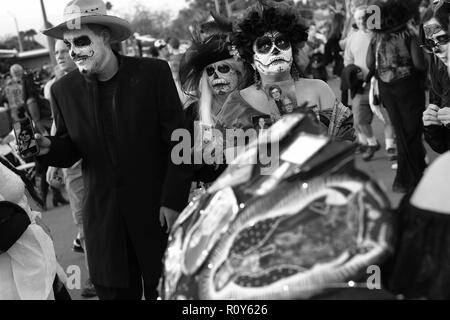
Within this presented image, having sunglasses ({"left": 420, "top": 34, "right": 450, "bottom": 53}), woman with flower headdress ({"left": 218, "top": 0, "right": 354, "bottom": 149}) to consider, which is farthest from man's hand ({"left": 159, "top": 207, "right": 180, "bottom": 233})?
sunglasses ({"left": 420, "top": 34, "right": 450, "bottom": 53})

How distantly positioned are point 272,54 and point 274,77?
0.37ft

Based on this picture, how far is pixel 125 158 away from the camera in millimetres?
3127

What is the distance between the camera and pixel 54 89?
10.8 ft

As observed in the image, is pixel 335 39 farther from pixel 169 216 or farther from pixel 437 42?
pixel 169 216

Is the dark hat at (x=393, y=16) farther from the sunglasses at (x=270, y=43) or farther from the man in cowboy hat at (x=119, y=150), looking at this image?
the man in cowboy hat at (x=119, y=150)

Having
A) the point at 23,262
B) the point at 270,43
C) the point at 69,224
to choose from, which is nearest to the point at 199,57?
the point at 270,43

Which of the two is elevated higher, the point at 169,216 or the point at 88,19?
the point at 88,19

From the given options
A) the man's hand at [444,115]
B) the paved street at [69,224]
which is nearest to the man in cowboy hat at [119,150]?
the man's hand at [444,115]

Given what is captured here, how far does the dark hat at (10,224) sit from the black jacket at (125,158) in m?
0.30

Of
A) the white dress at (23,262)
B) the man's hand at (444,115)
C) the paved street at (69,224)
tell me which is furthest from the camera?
the paved street at (69,224)

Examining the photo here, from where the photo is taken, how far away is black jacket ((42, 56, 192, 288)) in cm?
312

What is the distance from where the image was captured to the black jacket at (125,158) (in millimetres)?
3125

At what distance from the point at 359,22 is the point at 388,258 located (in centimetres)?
659
